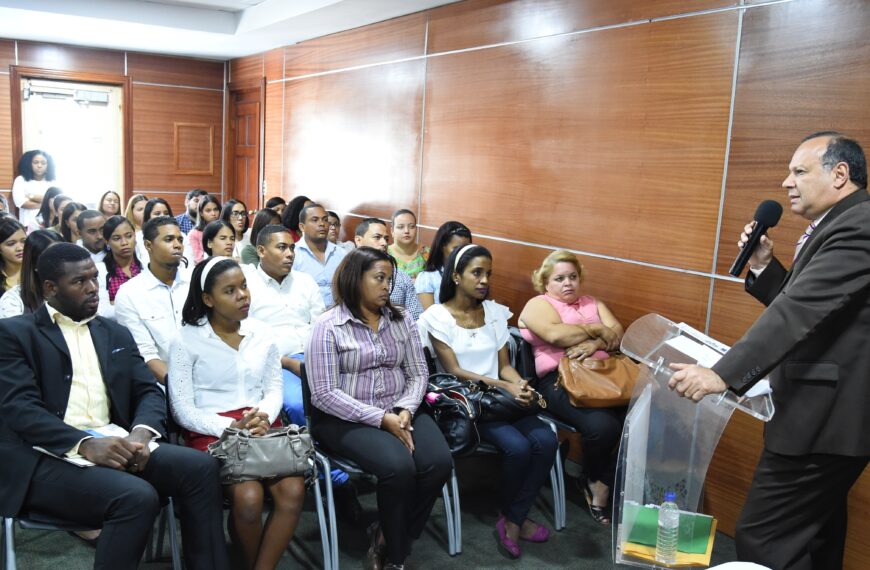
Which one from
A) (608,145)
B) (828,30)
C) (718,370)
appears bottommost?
(718,370)

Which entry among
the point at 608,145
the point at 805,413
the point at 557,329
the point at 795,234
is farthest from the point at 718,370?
the point at 608,145

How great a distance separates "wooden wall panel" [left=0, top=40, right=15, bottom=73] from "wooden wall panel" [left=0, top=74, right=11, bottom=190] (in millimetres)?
102

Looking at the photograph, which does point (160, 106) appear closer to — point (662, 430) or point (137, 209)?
point (137, 209)

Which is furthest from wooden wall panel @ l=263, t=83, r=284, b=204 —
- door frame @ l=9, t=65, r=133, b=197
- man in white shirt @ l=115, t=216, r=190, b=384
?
man in white shirt @ l=115, t=216, r=190, b=384

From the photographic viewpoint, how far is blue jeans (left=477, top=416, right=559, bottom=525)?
11.4 ft

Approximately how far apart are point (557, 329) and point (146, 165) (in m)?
7.31

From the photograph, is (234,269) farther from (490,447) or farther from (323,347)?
(490,447)

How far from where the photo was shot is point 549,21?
15.6 feet

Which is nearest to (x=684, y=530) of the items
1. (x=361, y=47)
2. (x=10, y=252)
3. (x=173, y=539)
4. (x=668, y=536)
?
(x=668, y=536)

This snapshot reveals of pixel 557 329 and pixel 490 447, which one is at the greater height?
pixel 557 329

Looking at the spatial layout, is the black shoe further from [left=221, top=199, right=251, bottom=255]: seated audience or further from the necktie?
[left=221, top=199, right=251, bottom=255]: seated audience

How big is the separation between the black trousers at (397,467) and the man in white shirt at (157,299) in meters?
0.99

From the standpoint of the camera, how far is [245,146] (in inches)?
380

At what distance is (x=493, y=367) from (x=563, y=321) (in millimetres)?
485
